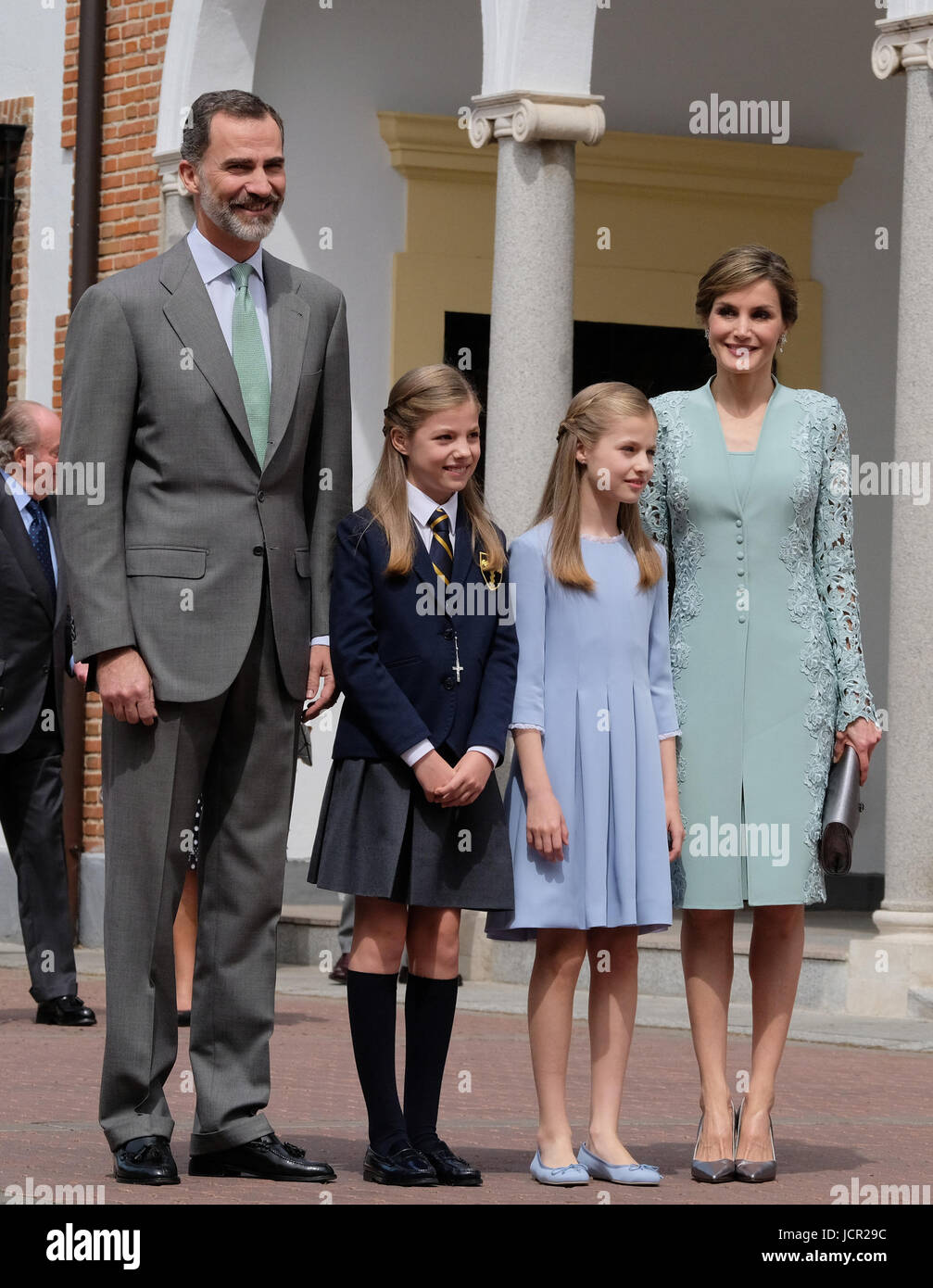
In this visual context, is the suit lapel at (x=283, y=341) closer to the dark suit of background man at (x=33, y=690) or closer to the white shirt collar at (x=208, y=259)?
the white shirt collar at (x=208, y=259)

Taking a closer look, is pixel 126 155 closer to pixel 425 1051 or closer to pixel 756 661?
pixel 756 661

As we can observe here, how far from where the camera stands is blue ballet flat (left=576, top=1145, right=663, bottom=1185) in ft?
16.9

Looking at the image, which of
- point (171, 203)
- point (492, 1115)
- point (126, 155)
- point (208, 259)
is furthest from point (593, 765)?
point (126, 155)

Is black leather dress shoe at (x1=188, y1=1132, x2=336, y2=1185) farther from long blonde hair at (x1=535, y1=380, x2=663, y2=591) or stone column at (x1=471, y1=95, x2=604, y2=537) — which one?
stone column at (x1=471, y1=95, x2=604, y2=537)

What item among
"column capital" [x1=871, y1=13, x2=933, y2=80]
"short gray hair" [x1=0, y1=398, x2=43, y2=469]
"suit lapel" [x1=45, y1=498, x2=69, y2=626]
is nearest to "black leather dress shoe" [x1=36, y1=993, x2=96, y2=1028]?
"suit lapel" [x1=45, y1=498, x2=69, y2=626]

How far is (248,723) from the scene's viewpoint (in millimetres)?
5191

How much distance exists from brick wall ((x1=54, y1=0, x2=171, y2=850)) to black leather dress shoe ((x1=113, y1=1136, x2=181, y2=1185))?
21.9 feet

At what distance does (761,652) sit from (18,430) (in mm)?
4090

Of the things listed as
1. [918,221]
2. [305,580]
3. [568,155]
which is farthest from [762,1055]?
[568,155]

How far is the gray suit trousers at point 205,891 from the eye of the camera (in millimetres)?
5086

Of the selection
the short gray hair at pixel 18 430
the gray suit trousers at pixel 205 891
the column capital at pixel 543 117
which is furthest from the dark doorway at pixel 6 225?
the gray suit trousers at pixel 205 891

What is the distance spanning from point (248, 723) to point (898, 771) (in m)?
4.17

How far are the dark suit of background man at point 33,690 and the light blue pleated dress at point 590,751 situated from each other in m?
3.62
